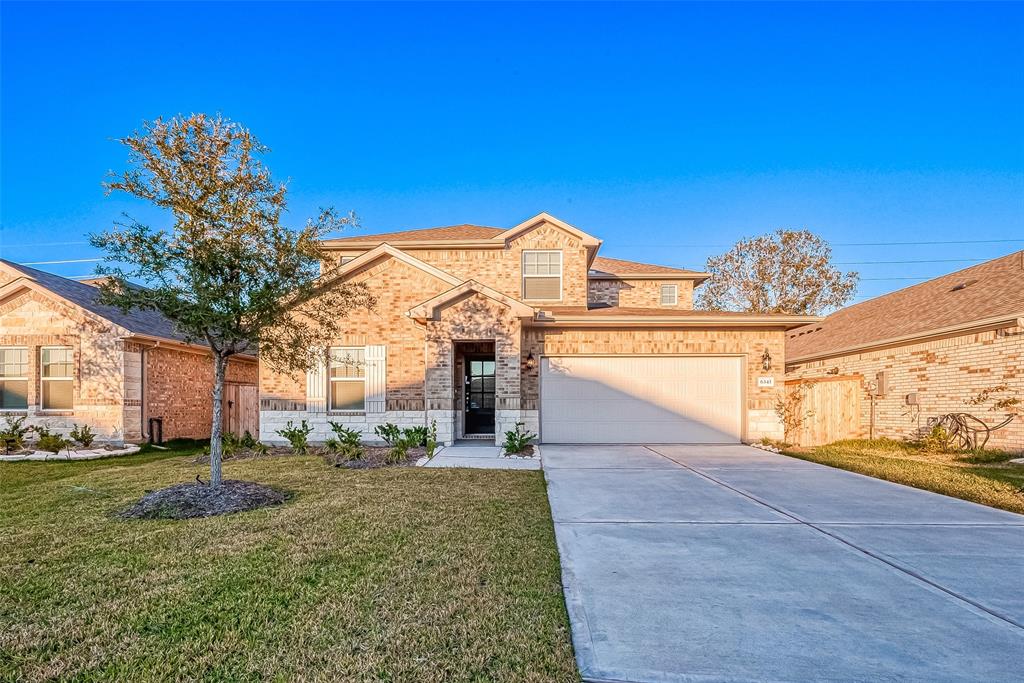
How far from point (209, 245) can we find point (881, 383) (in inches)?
602

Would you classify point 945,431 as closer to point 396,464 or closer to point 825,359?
point 825,359

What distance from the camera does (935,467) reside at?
31.2 ft

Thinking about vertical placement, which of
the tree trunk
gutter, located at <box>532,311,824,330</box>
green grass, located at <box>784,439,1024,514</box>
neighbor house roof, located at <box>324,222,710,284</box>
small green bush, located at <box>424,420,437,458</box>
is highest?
neighbor house roof, located at <box>324,222,710,284</box>

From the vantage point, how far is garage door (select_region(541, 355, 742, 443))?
12758 millimetres

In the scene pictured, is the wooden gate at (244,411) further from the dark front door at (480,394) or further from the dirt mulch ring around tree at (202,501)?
the dirt mulch ring around tree at (202,501)

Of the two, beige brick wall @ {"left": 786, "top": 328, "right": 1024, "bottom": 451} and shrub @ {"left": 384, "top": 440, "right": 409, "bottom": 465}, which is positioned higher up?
beige brick wall @ {"left": 786, "top": 328, "right": 1024, "bottom": 451}

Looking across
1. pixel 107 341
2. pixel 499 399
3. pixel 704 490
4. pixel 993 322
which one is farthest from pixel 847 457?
pixel 107 341

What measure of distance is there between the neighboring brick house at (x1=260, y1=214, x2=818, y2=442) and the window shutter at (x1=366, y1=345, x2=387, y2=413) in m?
0.02

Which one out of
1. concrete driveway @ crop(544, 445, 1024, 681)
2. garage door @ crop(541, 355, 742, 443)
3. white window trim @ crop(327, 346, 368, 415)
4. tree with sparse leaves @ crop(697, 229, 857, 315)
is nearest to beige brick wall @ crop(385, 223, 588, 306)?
garage door @ crop(541, 355, 742, 443)

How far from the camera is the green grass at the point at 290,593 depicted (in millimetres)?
2732

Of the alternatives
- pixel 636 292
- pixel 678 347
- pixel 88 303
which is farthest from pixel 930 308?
pixel 88 303

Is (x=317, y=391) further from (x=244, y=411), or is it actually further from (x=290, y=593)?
(x=290, y=593)

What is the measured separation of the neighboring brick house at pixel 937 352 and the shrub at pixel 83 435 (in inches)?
652

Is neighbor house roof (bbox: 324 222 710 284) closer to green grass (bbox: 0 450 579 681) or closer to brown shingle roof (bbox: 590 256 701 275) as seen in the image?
brown shingle roof (bbox: 590 256 701 275)
